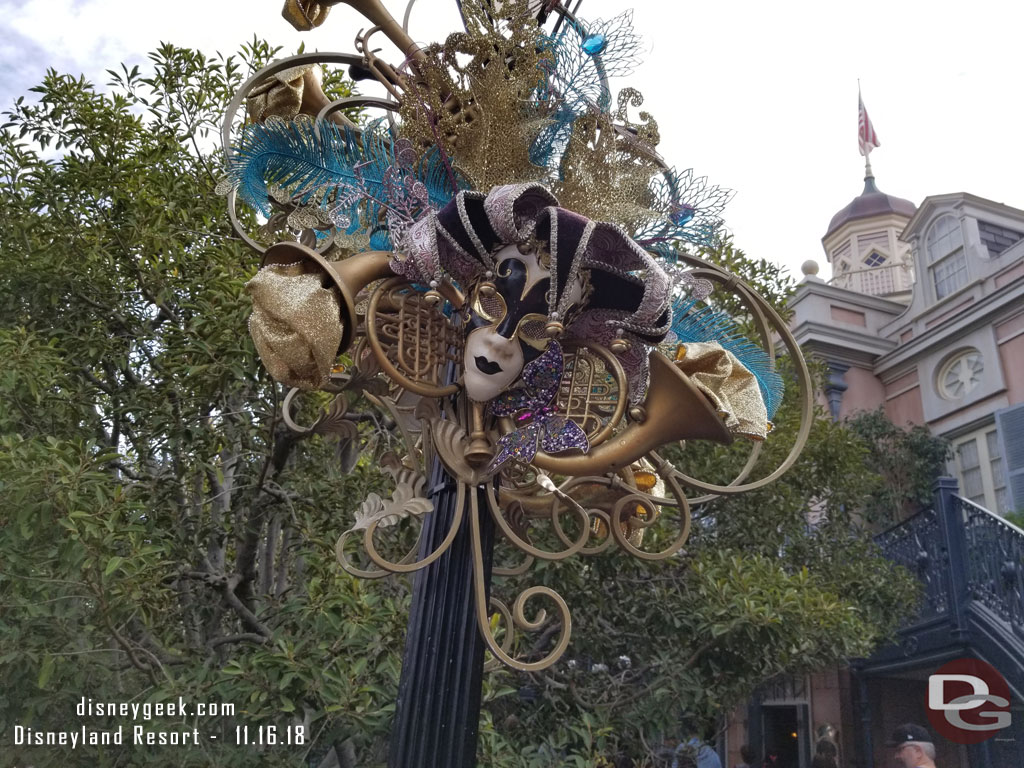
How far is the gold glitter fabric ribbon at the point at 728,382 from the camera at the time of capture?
2.08 meters

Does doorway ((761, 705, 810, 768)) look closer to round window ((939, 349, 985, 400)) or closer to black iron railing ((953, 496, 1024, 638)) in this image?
black iron railing ((953, 496, 1024, 638))

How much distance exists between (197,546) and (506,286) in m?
3.04

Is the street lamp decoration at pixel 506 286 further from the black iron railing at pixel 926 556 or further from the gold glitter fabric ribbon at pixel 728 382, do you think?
the black iron railing at pixel 926 556

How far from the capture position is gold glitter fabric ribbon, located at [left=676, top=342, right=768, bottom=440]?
2.08 m

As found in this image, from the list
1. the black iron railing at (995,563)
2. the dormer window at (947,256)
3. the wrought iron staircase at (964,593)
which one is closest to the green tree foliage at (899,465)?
the wrought iron staircase at (964,593)

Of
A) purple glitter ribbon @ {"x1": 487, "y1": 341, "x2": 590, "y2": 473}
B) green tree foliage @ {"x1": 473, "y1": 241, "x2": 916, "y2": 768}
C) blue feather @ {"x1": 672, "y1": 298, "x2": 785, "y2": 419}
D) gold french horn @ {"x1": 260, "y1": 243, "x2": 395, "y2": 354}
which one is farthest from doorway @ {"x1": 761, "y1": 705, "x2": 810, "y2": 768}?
gold french horn @ {"x1": 260, "y1": 243, "x2": 395, "y2": 354}

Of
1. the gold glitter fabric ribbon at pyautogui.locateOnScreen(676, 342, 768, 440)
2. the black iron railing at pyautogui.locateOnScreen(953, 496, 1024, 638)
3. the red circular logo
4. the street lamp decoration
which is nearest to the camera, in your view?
the street lamp decoration

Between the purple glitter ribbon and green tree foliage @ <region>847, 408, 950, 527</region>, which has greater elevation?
green tree foliage @ <region>847, 408, 950, 527</region>

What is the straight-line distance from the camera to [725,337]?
7.98 feet

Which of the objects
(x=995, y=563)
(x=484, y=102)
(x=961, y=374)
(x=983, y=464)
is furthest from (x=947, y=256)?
(x=484, y=102)

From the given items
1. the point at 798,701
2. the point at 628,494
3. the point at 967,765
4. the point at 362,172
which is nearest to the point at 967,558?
the point at 967,765

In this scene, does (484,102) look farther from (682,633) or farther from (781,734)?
(781,734)

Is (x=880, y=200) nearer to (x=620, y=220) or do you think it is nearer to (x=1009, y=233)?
(x=1009, y=233)

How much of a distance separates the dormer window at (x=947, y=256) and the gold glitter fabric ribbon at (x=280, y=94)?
11830 mm
